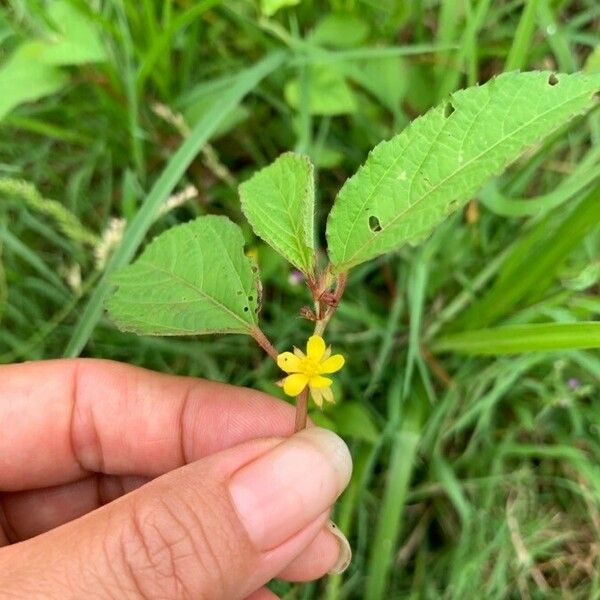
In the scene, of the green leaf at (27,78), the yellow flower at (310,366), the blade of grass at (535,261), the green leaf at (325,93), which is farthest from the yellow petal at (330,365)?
the green leaf at (27,78)

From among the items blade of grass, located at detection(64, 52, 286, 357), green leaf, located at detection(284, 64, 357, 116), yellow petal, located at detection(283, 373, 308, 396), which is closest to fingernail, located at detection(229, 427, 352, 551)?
yellow petal, located at detection(283, 373, 308, 396)

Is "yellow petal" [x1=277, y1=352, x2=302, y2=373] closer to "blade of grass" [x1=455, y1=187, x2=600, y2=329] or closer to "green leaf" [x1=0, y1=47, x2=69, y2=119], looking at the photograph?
"blade of grass" [x1=455, y1=187, x2=600, y2=329]

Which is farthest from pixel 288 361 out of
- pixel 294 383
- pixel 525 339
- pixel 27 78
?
pixel 27 78

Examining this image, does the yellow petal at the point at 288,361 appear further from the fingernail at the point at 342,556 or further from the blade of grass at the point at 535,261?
the blade of grass at the point at 535,261

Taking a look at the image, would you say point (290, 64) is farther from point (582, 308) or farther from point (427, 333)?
point (582, 308)

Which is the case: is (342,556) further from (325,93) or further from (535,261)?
(325,93)
